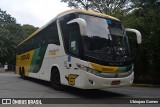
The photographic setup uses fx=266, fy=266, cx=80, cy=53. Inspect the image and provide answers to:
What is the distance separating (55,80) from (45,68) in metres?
1.87

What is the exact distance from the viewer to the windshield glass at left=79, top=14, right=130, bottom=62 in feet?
33.9

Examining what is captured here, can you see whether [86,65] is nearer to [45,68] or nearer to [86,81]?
[86,81]

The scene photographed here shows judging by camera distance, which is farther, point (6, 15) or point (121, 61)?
point (6, 15)

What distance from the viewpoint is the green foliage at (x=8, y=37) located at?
50.8 meters

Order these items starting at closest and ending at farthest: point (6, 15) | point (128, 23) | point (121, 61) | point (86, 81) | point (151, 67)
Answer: point (86, 81)
point (121, 61)
point (151, 67)
point (128, 23)
point (6, 15)

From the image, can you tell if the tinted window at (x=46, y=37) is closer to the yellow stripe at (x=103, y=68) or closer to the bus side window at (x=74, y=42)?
the bus side window at (x=74, y=42)

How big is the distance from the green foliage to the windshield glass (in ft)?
135

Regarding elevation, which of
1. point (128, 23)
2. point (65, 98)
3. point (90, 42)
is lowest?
point (65, 98)

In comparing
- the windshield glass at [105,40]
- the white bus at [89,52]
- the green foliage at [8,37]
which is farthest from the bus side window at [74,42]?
the green foliage at [8,37]

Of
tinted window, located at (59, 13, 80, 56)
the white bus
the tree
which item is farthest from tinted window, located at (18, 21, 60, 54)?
the tree

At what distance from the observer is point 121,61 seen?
35.3 feet

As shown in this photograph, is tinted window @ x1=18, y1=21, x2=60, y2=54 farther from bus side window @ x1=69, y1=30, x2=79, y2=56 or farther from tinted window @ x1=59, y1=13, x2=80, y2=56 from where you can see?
bus side window @ x1=69, y1=30, x2=79, y2=56

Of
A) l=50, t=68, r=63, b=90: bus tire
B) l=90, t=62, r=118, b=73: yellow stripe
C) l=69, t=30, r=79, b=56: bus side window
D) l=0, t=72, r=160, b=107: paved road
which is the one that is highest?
l=69, t=30, r=79, b=56: bus side window

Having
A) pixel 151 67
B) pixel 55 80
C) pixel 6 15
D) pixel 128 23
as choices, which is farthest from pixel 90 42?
pixel 6 15
